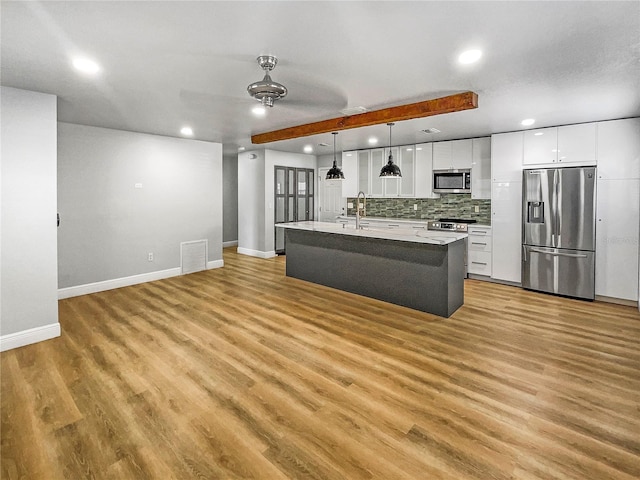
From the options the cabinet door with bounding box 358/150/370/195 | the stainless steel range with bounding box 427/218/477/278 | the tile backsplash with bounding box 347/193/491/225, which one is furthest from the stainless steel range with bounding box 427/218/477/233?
the cabinet door with bounding box 358/150/370/195

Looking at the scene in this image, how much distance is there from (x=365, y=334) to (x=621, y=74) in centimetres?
334

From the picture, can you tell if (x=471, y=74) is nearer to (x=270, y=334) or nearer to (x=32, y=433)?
(x=270, y=334)

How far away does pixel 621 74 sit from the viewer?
2986mm

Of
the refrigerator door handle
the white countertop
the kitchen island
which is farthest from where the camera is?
the refrigerator door handle

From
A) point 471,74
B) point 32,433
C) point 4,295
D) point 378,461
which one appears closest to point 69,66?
point 4,295

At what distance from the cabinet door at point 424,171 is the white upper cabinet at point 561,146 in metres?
1.66

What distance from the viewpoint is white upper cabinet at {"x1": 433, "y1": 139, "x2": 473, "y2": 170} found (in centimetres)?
613

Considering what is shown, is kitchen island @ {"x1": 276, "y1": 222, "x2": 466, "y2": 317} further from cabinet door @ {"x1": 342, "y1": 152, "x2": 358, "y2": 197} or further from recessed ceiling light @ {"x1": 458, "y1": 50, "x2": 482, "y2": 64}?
cabinet door @ {"x1": 342, "y1": 152, "x2": 358, "y2": 197}

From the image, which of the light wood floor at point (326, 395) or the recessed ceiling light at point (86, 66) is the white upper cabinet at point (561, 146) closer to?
the light wood floor at point (326, 395)

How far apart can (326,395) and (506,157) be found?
16.0 feet

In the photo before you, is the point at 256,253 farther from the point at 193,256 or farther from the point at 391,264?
the point at 391,264

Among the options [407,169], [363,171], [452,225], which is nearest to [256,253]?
[363,171]

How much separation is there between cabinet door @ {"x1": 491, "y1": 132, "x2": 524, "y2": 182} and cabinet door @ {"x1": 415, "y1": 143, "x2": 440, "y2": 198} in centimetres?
119

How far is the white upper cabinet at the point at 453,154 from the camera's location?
6.13m
